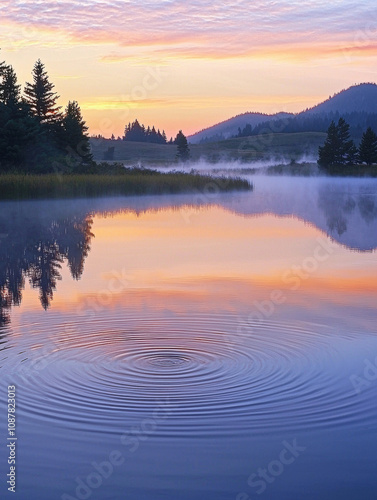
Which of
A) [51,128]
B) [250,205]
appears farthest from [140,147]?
[250,205]

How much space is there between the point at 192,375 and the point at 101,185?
36829 millimetres

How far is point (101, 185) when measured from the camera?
43906 mm

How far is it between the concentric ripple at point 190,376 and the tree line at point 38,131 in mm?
40207

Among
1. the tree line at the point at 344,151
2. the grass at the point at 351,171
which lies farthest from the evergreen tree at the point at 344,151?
the grass at the point at 351,171

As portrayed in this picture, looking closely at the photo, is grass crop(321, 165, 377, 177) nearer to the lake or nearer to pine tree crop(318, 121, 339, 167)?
pine tree crop(318, 121, 339, 167)

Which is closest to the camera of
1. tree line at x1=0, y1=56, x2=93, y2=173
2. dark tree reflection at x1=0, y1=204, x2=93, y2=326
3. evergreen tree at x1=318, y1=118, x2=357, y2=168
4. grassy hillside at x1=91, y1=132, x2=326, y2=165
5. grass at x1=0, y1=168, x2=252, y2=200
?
dark tree reflection at x1=0, y1=204, x2=93, y2=326

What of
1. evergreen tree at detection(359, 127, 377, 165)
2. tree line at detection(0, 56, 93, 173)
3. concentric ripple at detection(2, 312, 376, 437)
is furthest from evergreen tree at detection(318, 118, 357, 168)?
concentric ripple at detection(2, 312, 376, 437)

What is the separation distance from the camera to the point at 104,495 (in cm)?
519

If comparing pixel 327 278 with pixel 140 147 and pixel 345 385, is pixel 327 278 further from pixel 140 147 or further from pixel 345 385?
pixel 140 147

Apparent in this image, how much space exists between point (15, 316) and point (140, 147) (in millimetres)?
150082

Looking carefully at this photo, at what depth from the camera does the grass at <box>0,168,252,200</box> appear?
40469 millimetres

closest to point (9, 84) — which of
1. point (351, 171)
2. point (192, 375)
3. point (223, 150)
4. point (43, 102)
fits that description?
point (43, 102)

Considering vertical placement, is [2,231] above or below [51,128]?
below

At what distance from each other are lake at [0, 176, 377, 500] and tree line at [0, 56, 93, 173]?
113 feet
